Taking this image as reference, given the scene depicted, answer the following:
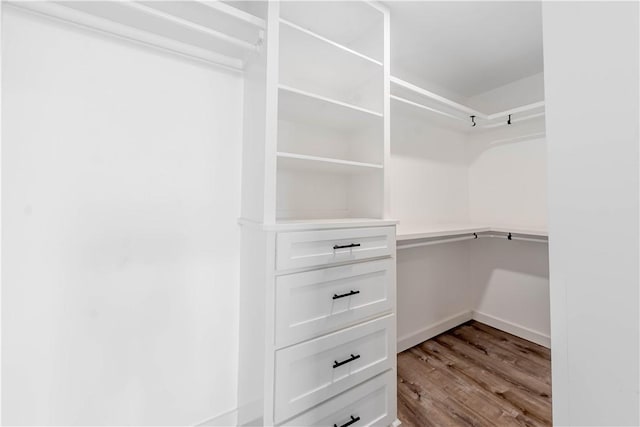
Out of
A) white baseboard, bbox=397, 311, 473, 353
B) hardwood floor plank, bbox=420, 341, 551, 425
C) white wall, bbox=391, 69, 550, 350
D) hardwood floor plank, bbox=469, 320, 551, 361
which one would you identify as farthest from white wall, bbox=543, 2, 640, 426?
hardwood floor plank, bbox=469, 320, 551, 361

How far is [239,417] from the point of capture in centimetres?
142

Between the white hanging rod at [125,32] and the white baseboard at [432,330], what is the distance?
2.26m

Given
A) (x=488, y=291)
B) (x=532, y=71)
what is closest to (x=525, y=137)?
(x=532, y=71)

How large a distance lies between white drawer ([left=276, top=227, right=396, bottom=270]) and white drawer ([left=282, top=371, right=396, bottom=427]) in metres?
0.65

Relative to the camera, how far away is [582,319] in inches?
13.1

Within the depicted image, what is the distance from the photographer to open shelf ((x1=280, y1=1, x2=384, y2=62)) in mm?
1412

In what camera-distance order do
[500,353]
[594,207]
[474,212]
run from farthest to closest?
[474,212] < [500,353] < [594,207]

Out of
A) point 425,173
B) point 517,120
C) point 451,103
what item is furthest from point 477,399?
point 517,120

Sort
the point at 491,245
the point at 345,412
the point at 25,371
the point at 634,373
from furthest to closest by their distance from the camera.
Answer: the point at 491,245 → the point at 345,412 → the point at 25,371 → the point at 634,373

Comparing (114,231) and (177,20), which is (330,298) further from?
(177,20)

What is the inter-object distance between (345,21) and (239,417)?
7.31 feet

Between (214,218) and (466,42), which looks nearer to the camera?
(214,218)

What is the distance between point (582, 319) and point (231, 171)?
4.62ft

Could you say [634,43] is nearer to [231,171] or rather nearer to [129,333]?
[231,171]
